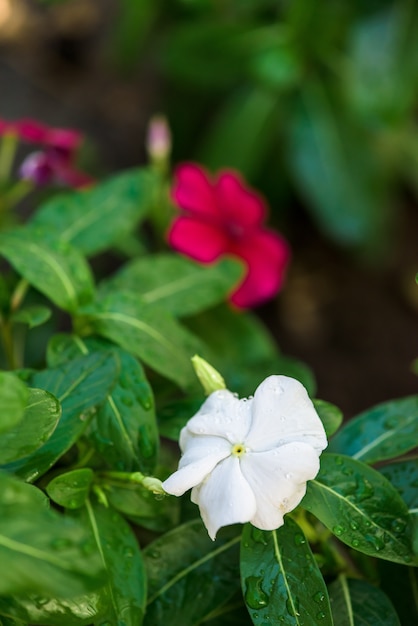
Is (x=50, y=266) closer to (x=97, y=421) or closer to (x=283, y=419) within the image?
(x=97, y=421)

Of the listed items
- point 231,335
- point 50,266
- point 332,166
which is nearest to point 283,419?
point 50,266

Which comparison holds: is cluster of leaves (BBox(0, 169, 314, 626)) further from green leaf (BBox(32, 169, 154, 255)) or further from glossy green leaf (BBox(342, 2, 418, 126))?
glossy green leaf (BBox(342, 2, 418, 126))

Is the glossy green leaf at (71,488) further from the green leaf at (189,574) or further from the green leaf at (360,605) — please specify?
the green leaf at (360,605)

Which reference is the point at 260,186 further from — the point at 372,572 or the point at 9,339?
the point at 372,572

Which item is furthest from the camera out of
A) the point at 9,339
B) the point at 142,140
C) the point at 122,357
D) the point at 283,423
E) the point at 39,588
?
the point at 142,140

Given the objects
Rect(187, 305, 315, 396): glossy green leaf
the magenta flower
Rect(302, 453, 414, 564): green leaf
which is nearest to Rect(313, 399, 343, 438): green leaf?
Rect(302, 453, 414, 564): green leaf

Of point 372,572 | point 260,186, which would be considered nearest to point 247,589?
point 372,572
